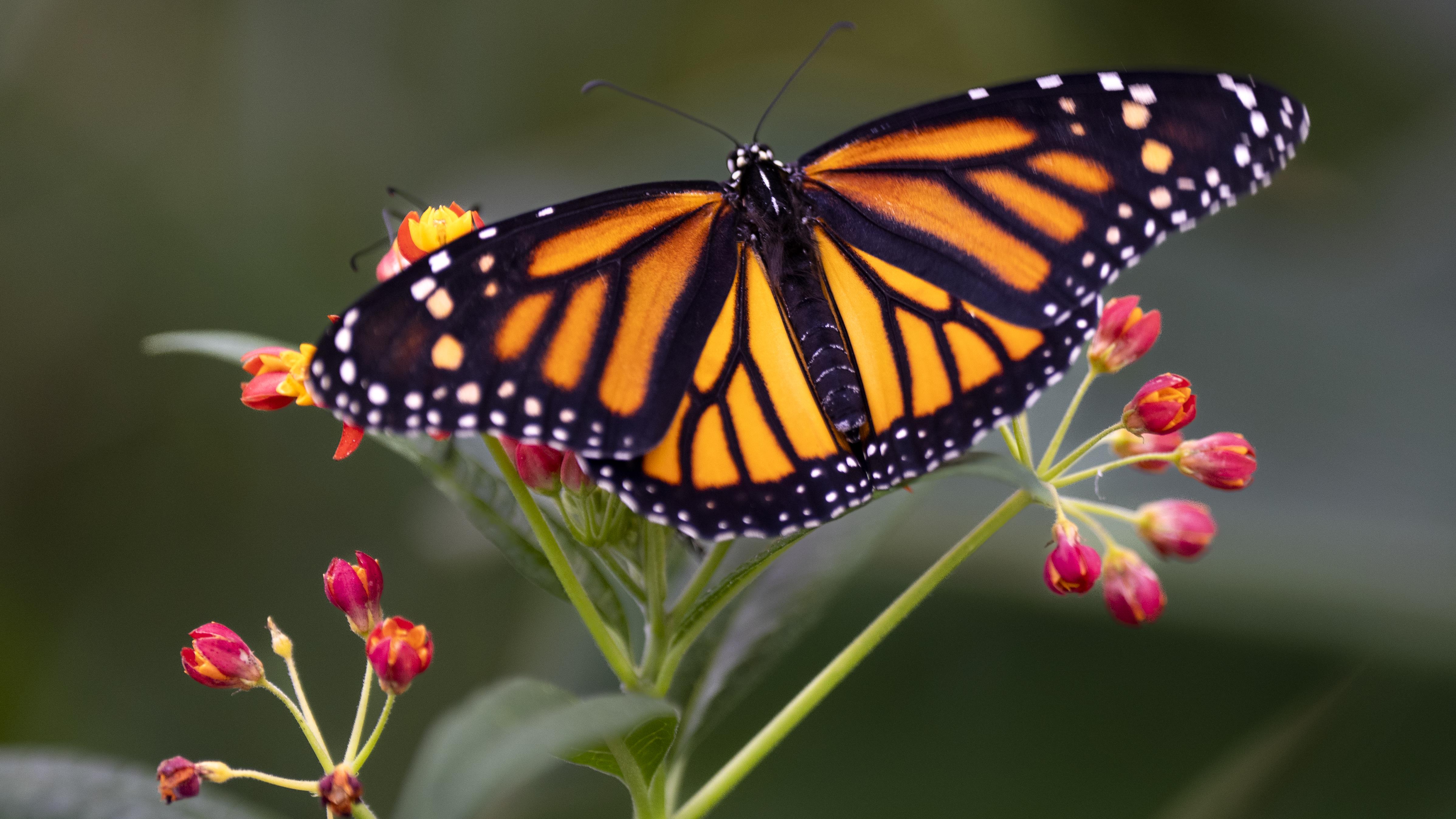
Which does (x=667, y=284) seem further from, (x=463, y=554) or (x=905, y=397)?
(x=463, y=554)

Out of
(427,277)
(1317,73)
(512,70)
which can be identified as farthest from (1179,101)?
(512,70)

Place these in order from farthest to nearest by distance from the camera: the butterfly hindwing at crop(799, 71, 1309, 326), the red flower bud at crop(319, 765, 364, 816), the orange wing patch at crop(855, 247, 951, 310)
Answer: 1. the orange wing patch at crop(855, 247, 951, 310)
2. the butterfly hindwing at crop(799, 71, 1309, 326)
3. the red flower bud at crop(319, 765, 364, 816)

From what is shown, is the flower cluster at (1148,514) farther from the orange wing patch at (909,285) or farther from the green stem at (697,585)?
the green stem at (697,585)

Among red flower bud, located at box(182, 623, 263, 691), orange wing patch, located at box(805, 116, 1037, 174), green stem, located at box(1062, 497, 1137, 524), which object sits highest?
orange wing patch, located at box(805, 116, 1037, 174)

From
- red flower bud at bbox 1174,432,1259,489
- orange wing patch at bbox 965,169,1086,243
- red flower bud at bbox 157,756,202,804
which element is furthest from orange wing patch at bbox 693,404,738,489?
red flower bud at bbox 157,756,202,804

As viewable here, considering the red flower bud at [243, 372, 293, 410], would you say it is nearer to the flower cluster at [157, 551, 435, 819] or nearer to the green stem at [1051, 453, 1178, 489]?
the flower cluster at [157, 551, 435, 819]

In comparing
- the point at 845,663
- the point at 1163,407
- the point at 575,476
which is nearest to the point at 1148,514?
the point at 1163,407

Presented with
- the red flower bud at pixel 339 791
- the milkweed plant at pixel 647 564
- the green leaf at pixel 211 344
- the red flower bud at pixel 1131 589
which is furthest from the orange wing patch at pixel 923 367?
the green leaf at pixel 211 344
